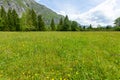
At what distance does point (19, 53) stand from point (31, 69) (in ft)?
9.28

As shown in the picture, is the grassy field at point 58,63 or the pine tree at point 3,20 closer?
the grassy field at point 58,63

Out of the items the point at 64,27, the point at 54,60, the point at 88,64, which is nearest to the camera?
the point at 88,64

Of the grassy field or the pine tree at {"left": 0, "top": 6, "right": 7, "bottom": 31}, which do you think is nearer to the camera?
the grassy field

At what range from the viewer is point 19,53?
481 inches

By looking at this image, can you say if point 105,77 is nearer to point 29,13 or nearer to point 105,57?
point 105,57

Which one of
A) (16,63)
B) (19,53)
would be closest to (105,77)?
(16,63)

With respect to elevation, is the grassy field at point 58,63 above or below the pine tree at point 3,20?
below

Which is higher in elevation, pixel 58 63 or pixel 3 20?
pixel 3 20

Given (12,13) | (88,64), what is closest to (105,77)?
(88,64)

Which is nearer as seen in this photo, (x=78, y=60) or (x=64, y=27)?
(x=78, y=60)

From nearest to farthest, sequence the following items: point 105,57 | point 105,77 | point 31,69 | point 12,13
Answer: point 105,77
point 31,69
point 105,57
point 12,13

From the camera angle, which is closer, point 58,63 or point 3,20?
point 58,63

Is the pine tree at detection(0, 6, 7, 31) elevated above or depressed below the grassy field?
above

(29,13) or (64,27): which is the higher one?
(29,13)
